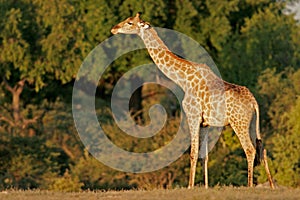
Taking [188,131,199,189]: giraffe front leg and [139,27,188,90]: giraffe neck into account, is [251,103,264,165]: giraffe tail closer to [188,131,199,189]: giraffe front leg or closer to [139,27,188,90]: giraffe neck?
[188,131,199,189]: giraffe front leg

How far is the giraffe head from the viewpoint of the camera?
18.9 m

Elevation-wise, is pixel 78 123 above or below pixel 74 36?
below

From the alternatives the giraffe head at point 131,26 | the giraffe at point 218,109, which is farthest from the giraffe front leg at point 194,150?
the giraffe head at point 131,26

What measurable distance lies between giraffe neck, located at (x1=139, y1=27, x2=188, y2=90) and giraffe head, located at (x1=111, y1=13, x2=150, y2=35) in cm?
18

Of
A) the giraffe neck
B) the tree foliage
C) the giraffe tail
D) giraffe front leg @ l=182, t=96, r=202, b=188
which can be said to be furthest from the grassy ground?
the tree foliage

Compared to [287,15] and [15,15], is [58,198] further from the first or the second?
[287,15]

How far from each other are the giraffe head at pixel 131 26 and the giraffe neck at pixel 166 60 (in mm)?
181

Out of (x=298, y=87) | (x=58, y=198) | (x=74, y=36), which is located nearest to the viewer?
(x=58, y=198)

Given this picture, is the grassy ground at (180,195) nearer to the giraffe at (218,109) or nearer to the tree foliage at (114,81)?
the giraffe at (218,109)

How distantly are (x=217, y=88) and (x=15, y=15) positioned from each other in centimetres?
2257

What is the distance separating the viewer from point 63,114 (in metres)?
40.1

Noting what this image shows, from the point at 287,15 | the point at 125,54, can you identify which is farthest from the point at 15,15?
the point at 287,15

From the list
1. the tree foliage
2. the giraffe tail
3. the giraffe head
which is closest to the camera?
the giraffe tail

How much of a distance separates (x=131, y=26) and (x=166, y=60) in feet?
3.41
